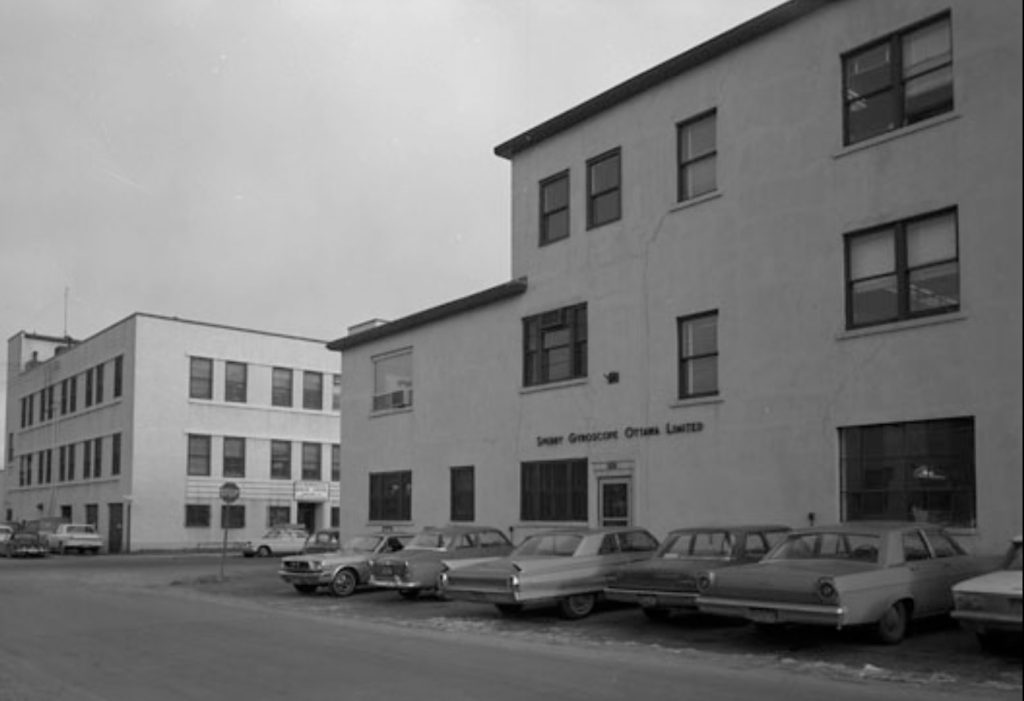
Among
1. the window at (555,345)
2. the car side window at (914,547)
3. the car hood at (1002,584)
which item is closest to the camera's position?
the car hood at (1002,584)

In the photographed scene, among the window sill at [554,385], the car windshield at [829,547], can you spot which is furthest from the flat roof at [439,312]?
the car windshield at [829,547]

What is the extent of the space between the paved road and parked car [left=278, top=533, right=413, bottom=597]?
4104mm

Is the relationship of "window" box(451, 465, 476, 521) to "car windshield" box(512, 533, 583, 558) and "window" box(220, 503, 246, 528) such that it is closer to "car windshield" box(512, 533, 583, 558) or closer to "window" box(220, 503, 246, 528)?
"car windshield" box(512, 533, 583, 558)

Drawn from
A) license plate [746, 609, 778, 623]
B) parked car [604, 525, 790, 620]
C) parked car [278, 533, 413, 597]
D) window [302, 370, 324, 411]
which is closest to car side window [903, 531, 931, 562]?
license plate [746, 609, 778, 623]

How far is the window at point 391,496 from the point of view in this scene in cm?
3122

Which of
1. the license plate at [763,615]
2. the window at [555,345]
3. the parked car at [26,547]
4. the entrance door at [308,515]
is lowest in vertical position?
the parked car at [26,547]

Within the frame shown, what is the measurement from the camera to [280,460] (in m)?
61.1

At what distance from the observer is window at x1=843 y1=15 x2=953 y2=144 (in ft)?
49.4

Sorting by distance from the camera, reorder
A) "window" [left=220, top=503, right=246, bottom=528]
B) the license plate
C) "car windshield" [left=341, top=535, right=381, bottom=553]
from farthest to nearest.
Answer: "window" [left=220, top=503, right=246, bottom=528] < "car windshield" [left=341, top=535, right=381, bottom=553] < the license plate

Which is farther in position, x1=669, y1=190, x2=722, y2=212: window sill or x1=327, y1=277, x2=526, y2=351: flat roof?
x1=327, y1=277, x2=526, y2=351: flat roof

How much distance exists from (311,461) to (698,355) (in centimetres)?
4421

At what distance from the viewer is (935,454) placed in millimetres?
16656

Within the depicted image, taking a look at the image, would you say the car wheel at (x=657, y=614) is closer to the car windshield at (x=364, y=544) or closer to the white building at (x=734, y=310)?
the white building at (x=734, y=310)

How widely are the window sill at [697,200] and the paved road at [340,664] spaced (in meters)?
9.34
